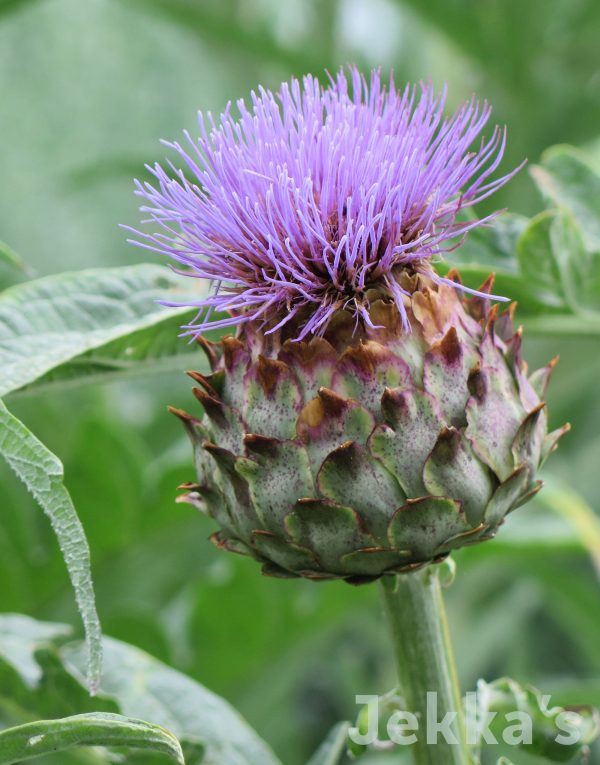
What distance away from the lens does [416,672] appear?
2.15 ft

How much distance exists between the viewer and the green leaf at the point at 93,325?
0.66 meters

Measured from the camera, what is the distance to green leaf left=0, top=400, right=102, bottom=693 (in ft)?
1.77

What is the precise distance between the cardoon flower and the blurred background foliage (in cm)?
16

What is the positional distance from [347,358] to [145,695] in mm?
320

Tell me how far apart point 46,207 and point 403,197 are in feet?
7.61

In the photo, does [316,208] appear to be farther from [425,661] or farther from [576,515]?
[576,515]

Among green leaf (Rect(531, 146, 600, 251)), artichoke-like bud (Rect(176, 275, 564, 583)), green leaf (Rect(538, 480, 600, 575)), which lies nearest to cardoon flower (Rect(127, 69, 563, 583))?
artichoke-like bud (Rect(176, 275, 564, 583))

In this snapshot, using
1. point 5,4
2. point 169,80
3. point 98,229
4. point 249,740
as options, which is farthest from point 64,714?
point 169,80

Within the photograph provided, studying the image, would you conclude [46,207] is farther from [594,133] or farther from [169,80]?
[594,133]

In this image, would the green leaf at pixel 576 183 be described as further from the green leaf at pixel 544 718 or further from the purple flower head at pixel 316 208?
the green leaf at pixel 544 718

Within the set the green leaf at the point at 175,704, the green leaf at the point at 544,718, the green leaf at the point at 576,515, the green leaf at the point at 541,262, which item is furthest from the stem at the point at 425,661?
the green leaf at the point at 576,515

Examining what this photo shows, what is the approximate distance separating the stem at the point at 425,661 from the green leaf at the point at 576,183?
1.23 feet

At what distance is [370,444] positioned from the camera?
0.57 metres

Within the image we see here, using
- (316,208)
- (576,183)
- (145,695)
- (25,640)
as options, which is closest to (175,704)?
(145,695)
